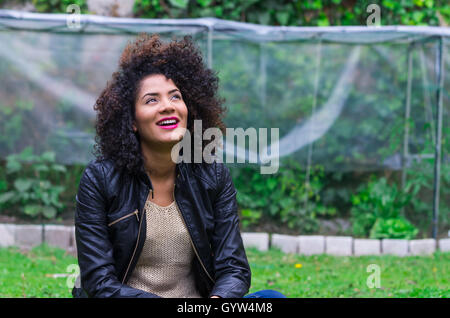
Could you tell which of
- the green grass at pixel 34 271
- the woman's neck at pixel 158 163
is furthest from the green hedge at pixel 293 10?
the woman's neck at pixel 158 163

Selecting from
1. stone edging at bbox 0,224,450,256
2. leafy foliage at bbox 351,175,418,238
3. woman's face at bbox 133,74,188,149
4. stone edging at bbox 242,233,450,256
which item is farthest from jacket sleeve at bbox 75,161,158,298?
leafy foliage at bbox 351,175,418,238

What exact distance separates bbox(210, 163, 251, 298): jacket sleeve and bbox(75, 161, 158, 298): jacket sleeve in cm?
33

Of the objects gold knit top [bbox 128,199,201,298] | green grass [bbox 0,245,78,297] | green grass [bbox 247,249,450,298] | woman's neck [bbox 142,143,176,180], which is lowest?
green grass [bbox 247,249,450,298]

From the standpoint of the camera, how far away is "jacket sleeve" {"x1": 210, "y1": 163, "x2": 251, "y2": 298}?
2.58m

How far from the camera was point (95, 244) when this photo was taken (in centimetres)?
250

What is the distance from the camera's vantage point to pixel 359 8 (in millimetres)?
7598

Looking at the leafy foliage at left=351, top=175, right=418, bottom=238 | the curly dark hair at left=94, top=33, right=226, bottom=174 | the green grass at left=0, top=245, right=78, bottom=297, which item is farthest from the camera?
the leafy foliage at left=351, top=175, right=418, bottom=238

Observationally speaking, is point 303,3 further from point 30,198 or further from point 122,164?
point 122,164

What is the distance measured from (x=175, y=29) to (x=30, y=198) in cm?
236

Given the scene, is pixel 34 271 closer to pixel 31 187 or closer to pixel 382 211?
pixel 31 187

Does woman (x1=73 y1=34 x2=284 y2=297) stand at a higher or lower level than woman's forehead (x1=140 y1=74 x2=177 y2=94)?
lower

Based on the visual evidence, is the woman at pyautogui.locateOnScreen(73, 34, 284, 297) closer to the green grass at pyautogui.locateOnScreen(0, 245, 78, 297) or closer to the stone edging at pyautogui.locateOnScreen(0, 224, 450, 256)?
the green grass at pyautogui.locateOnScreen(0, 245, 78, 297)

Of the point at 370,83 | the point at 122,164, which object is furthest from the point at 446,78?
the point at 122,164

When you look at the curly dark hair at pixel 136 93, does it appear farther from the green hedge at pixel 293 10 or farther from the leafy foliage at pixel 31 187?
the green hedge at pixel 293 10
